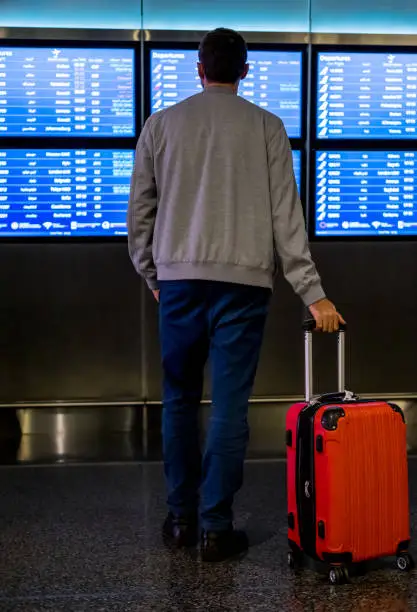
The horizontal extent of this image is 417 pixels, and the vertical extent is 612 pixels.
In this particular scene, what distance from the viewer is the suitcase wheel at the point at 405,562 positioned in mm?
2396

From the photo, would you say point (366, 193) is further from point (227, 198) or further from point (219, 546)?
point (219, 546)

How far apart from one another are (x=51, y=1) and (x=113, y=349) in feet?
6.53

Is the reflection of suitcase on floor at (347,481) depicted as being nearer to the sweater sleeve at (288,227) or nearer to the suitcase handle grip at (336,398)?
the suitcase handle grip at (336,398)

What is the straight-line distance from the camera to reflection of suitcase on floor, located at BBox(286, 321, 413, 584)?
7.52 ft

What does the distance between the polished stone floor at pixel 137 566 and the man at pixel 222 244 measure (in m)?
0.18

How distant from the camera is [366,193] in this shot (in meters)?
4.75

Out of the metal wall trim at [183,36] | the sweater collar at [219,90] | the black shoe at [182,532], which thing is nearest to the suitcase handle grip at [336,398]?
the black shoe at [182,532]

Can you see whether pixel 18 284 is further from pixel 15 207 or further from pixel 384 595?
pixel 384 595

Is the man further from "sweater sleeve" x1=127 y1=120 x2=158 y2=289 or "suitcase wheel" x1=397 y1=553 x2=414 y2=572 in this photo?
"suitcase wheel" x1=397 y1=553 x2=414 y2=572

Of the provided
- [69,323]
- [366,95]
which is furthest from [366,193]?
[69,323]

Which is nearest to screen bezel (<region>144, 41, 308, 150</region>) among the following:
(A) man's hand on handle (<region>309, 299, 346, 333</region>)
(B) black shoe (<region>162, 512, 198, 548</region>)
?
(A) man's hand on handle (<region>309, 299, 346, 333</region>)

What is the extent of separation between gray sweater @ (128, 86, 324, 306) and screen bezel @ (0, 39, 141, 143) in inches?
80.6

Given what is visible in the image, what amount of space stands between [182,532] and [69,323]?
7.45ft

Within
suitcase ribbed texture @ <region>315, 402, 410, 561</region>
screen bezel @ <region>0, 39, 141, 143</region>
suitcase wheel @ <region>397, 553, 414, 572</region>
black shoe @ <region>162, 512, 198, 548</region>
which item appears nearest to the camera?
suitcase ribbed texture @ <region>315, 402, 410, 561</region>
